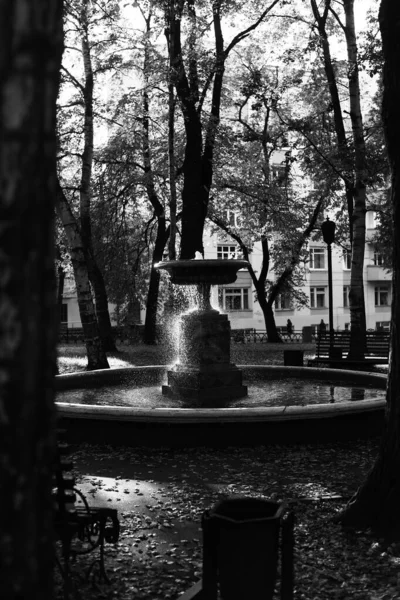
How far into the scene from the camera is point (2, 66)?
1.72 metres

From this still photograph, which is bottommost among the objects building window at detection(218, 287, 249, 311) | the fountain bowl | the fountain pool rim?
the fountain pool rim

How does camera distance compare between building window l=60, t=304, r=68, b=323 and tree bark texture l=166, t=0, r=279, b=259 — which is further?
building window l=60, t=304, r=68, b=323

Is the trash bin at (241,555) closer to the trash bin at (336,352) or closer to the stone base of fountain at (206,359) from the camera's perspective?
the stone base of fountain at (206,359)

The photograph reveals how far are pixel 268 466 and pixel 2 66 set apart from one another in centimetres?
751

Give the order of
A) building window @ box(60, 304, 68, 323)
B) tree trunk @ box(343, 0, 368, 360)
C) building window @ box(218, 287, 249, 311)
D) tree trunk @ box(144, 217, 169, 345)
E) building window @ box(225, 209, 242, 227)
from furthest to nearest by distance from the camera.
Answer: building window @ box(60, 304, 68, 323) < building window @ box(218, 287, 249, 311) < building window @ box(225, 209, 242, 227) < tree trunk @ box(144, 217, 169, 345) < tree trunk @ box(343, 0, 368, 360)

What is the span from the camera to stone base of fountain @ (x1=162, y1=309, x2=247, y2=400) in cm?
1220

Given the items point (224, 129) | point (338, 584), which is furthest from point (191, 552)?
point (224, 129)

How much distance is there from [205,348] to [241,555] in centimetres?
813

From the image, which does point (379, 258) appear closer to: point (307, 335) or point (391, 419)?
point (307, 335)

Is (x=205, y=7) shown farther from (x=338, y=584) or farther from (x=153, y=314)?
(x=338, y=584)

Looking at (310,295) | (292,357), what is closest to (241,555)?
(292,357)

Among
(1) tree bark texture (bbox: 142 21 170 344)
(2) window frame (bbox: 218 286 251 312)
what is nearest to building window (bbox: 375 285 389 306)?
(2) window frame (bbox: 218 286 251 312)

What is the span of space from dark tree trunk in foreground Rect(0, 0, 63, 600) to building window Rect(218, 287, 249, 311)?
54.4m

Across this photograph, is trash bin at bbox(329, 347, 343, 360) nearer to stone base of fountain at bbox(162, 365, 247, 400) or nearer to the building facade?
stone base of fountain at bbox(162, 365, 247, 400)
